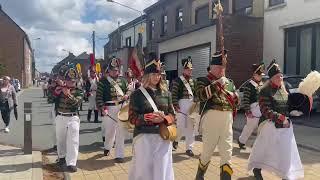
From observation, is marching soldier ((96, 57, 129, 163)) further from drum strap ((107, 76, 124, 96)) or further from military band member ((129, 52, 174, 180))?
military band member ((129, 52, 174, 180))

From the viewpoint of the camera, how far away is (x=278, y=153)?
23.5 ft

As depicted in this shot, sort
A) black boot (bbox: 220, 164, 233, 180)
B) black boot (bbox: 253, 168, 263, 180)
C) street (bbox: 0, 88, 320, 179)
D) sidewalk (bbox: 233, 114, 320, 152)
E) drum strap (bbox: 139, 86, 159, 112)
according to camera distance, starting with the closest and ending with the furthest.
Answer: drum strap (bbox: 139, 86, 159, 112)
black boot (bbox: 220, 164, 233, 180)
black boot (bbox: 253, 168, 263, 180)
street (bbox: 0, 88, 320, 179)
sidewalk (bbox: 233, 114, 320, 152)

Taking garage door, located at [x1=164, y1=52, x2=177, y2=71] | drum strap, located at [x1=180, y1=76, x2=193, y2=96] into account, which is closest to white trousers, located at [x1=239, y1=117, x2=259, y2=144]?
drum strap, located at [x1=180, y1=76, x2=193, y2=96]

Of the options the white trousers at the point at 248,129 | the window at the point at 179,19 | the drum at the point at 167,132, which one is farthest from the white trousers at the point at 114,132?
the window at the point at 179,19

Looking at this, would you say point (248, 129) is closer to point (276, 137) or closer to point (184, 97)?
point (184, 97)

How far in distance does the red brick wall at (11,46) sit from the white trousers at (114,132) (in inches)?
2223

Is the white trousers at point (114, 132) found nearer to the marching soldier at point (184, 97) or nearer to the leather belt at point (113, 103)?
the leather belt at point (113, 103)

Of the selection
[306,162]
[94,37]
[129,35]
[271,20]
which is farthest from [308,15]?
[94,37]

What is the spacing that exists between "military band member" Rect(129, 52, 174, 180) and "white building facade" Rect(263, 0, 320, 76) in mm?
14682

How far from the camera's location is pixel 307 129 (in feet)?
47.9

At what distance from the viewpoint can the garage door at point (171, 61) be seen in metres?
29.2

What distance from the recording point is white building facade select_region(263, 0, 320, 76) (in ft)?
64.7

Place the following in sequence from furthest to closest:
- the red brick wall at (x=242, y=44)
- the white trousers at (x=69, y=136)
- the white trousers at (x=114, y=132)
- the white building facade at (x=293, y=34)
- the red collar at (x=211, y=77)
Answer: the red brick wall at (x=242, y=44) < the white building facade at (x=293, y=34) < the white trousers at (x=114, y=132) < the white trousers at (x=69, y=136) < the red collar at (x=211, y=77)

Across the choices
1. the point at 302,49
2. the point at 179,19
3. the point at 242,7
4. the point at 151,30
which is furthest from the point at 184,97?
the point at 151,30
